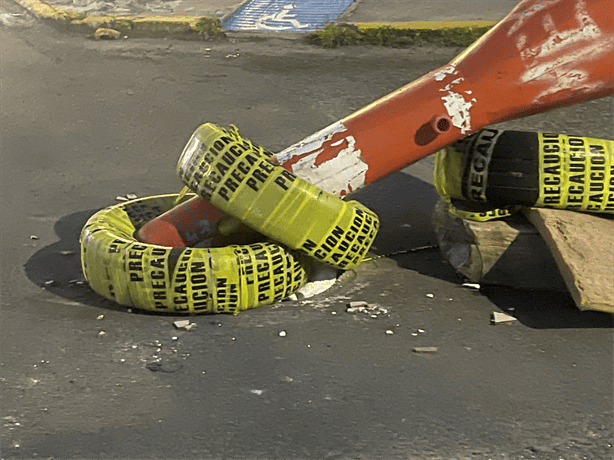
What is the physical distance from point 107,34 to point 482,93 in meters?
5.99

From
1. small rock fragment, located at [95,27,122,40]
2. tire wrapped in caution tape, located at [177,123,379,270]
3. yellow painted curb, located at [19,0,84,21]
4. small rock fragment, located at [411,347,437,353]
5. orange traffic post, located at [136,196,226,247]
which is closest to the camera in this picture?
small rock fragment, located at [411,347,437,353]

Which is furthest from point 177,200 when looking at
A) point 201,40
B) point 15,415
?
point 201,40

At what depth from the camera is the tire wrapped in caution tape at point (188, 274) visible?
434cm

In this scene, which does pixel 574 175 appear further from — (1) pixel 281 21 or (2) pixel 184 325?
(1) pixel 281 21

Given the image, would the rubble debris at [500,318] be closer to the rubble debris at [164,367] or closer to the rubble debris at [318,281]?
the rubble debris at [318,281]

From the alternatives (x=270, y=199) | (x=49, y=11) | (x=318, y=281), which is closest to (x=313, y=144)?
(x=270, y=199)

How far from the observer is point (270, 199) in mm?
4320

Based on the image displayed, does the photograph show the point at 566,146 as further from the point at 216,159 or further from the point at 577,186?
→ the point at 216,159

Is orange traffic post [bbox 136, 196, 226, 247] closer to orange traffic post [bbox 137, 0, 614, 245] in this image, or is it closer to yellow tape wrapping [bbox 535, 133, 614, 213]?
orange traffic post [bbox 137, 0, 614, 245]

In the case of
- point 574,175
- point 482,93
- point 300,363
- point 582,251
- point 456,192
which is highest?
point 482,93

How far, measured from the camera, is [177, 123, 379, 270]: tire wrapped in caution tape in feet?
14.2

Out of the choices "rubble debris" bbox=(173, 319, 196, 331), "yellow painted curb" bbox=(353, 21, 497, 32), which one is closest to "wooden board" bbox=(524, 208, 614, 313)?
"rubble debris" bbox=(173, 319, 196, 331)

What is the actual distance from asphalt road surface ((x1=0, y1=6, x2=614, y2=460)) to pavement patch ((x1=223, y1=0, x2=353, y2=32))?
321cm

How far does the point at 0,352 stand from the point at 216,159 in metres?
1.41
